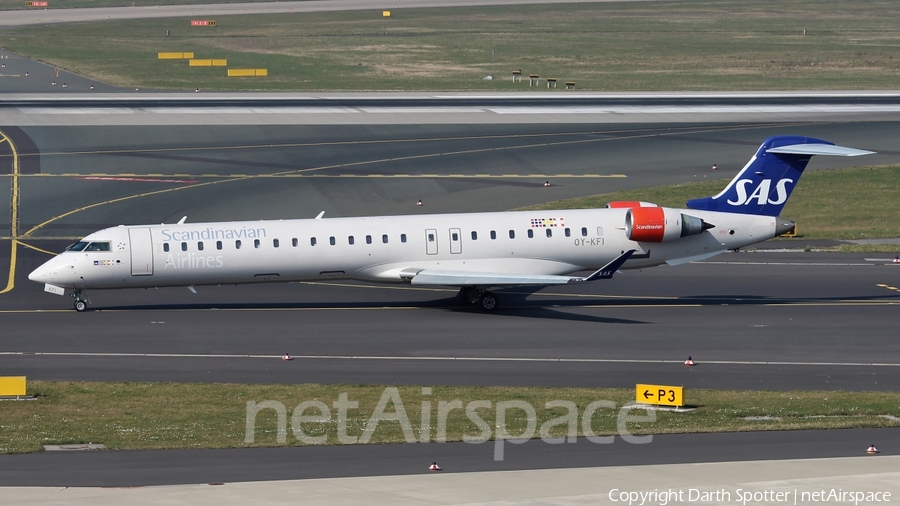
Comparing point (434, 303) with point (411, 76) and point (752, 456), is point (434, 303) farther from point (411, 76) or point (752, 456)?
point (411, 76)

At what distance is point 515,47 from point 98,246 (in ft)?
290

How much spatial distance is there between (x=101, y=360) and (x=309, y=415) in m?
8.91

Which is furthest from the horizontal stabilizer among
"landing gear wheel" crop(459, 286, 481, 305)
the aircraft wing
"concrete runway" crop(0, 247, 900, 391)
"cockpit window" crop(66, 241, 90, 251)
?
"cockpit window" crop(66, 241, 90, 251)

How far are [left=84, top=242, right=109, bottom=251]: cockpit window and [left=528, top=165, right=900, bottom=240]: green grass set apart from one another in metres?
22.3

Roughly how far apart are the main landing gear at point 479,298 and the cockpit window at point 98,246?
1162 centimetres

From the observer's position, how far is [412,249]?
39875 millimetres

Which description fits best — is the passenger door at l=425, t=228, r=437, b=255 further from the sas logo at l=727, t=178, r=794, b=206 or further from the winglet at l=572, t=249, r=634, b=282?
the sas logo at l=727, t=178, r=794, b=206

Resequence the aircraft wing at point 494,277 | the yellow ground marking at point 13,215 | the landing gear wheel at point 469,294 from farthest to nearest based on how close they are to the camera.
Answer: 1. the yellow ground marking at point 13,215
2. the landing gear wheel at point 469,294
3. the aircraft wing at point 494,277

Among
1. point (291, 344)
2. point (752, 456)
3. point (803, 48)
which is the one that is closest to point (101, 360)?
point (291, 344)

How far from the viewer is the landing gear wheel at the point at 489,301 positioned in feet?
132

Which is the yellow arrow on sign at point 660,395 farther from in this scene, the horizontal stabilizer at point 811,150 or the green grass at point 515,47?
the green grass at point 515,47

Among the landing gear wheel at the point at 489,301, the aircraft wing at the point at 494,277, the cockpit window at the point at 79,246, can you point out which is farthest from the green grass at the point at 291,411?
the landing gear wheel at the point at 489,301

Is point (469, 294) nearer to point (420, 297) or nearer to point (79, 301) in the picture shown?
point (420, 297)

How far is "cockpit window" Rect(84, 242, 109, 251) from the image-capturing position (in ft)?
128
